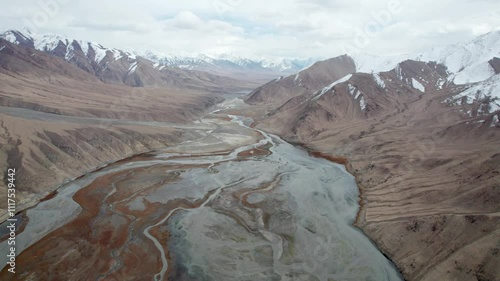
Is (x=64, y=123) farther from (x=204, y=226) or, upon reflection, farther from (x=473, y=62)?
(x=473, y=62)

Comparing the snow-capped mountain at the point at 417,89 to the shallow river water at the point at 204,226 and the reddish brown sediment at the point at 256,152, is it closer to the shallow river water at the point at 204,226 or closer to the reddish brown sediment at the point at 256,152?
the reddish brown sediment at the point at 256,152

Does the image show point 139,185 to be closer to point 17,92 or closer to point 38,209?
point 38,209

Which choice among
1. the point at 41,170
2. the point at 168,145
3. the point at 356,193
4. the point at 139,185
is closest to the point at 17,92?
the point at 168,145

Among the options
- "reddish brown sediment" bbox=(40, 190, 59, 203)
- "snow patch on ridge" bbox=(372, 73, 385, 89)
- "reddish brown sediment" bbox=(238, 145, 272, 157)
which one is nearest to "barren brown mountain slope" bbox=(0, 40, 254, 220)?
"reddish brown sediment" bbox=(40, 190, 59, 203)

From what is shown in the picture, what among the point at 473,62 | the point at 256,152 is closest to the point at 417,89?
the point at 473,62

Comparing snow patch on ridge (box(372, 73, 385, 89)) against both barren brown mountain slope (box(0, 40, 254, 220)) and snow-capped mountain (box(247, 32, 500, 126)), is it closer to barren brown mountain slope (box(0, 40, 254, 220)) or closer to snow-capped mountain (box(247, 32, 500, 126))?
snow-capped mountain (box(247, 32, 500, 126))

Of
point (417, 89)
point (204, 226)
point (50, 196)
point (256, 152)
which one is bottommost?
point (50, 196)
